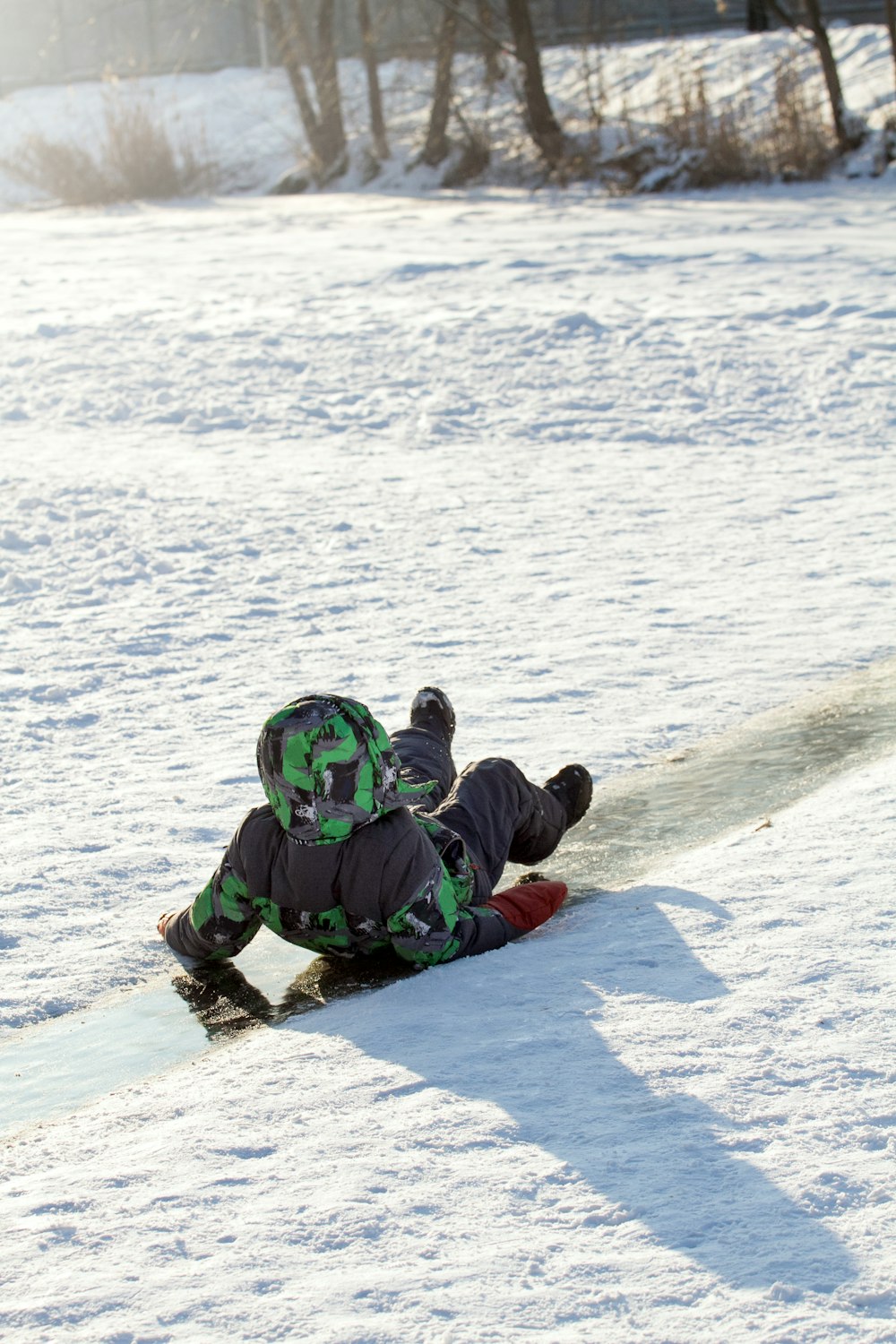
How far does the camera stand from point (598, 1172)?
88.8 inches

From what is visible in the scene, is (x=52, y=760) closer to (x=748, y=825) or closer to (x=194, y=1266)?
(x=748, y=825)

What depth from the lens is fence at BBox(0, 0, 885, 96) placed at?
87.1 ft

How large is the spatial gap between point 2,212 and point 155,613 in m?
15.7

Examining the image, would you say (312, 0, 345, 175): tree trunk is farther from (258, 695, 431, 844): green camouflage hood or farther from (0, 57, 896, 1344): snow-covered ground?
(258, 695, 431, 844): green camouflage hood

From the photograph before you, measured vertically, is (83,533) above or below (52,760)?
above

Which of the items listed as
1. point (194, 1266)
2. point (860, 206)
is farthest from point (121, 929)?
point (860, 206)

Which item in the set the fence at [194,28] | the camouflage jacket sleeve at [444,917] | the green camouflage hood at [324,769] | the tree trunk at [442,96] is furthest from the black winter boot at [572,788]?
the fence at [194,28]

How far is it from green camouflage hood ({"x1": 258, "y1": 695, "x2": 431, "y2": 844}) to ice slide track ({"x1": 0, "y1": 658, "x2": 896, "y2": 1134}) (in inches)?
15.7

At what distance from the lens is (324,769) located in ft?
9.36

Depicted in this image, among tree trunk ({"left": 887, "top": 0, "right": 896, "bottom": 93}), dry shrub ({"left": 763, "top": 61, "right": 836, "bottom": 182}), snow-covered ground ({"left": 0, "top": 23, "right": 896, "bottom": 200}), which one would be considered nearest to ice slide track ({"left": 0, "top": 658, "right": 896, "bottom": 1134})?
dry shrub ({"left": 763, "top": 61, "right": 836, "bottom": 182})

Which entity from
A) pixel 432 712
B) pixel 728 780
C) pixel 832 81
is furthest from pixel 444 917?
pixel 832 81

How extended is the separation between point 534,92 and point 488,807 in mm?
15260

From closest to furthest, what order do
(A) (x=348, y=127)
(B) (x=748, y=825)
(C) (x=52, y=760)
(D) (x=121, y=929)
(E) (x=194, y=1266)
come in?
(E) (x=194, y=1266) < (D) (x=121, y=929) < (B) (x=748, y=825) < (C) (x=52, y=760) < (A) (x=348, y=127)

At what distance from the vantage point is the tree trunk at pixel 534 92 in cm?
1683
